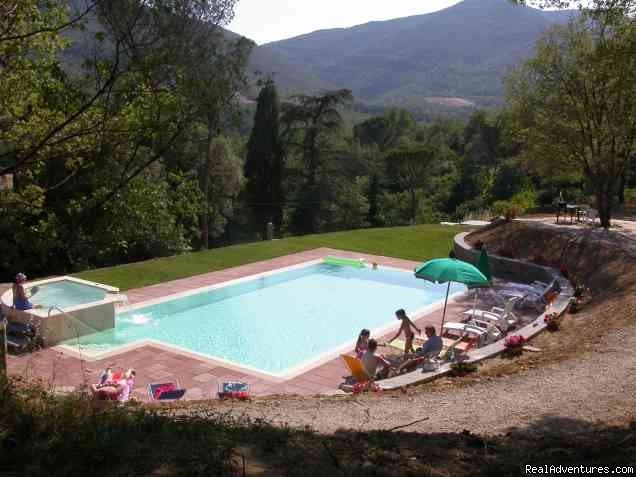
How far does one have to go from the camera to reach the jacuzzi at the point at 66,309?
379 inches

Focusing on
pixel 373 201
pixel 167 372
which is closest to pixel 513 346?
pixel 167 372

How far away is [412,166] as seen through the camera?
138 feet

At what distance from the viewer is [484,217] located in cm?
2634

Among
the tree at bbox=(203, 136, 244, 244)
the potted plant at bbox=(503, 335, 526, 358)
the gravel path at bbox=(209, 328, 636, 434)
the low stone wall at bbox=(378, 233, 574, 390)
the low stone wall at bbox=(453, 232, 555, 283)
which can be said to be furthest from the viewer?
the tree at bbox=(203, 136, 244, 244)

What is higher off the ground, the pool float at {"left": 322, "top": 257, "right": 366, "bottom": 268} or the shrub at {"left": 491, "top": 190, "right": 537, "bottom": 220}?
the shrub at {"left": 491, "top": 190, "right": 537, "bottom": 220}

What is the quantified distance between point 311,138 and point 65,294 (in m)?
25.9

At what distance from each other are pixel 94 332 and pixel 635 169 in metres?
29.4

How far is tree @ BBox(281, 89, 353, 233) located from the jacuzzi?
24416mm

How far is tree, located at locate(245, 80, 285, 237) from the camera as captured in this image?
122ft

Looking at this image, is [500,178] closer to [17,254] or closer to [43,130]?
[17,254]

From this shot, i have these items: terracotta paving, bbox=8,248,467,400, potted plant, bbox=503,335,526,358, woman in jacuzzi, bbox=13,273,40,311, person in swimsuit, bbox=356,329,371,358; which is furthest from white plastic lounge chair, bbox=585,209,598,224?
woman in jacuzzi, bbox=13,273,40,311

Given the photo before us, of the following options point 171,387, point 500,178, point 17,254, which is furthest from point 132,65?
point 500,178

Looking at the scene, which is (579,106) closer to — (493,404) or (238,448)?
(493,404)

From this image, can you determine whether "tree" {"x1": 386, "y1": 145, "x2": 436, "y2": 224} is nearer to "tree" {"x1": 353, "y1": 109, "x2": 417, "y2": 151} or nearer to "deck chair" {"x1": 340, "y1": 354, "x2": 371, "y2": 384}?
"tree" {"x1": 353, "y1": 109, "x2": 417, "y2": 151}
